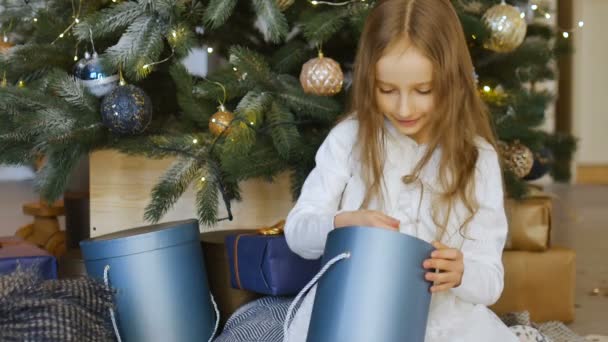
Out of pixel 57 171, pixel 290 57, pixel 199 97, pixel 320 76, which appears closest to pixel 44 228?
pixel 57 171

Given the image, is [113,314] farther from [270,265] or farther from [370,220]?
[370,220]

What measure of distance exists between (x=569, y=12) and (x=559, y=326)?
3.06 metres

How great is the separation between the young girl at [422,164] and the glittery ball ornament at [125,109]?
1.33 ft

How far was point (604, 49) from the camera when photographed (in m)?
3.95

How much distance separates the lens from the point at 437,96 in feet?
3.23

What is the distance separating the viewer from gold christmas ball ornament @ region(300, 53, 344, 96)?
51.6 inches

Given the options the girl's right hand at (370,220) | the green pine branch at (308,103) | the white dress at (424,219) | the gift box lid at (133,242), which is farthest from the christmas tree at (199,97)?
the girl's right hand at (370,220)

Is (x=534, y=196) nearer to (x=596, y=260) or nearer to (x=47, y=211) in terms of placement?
(x=596, y=260)

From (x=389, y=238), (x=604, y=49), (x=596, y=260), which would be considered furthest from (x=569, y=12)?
(x=389, y=238)

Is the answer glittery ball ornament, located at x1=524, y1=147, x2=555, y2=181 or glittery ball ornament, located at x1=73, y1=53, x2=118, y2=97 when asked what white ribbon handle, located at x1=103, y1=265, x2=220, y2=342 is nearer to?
glittery ball ornament, located at x1=73, y1=53, x2=118, y2=97

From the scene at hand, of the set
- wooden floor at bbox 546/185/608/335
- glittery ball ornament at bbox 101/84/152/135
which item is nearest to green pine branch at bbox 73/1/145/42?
glittery ball ornament at bbox 101/84/152/135

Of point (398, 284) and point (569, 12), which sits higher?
point (569, 12)

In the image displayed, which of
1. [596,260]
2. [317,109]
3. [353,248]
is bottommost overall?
[596,260]

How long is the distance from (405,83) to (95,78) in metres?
0.65
